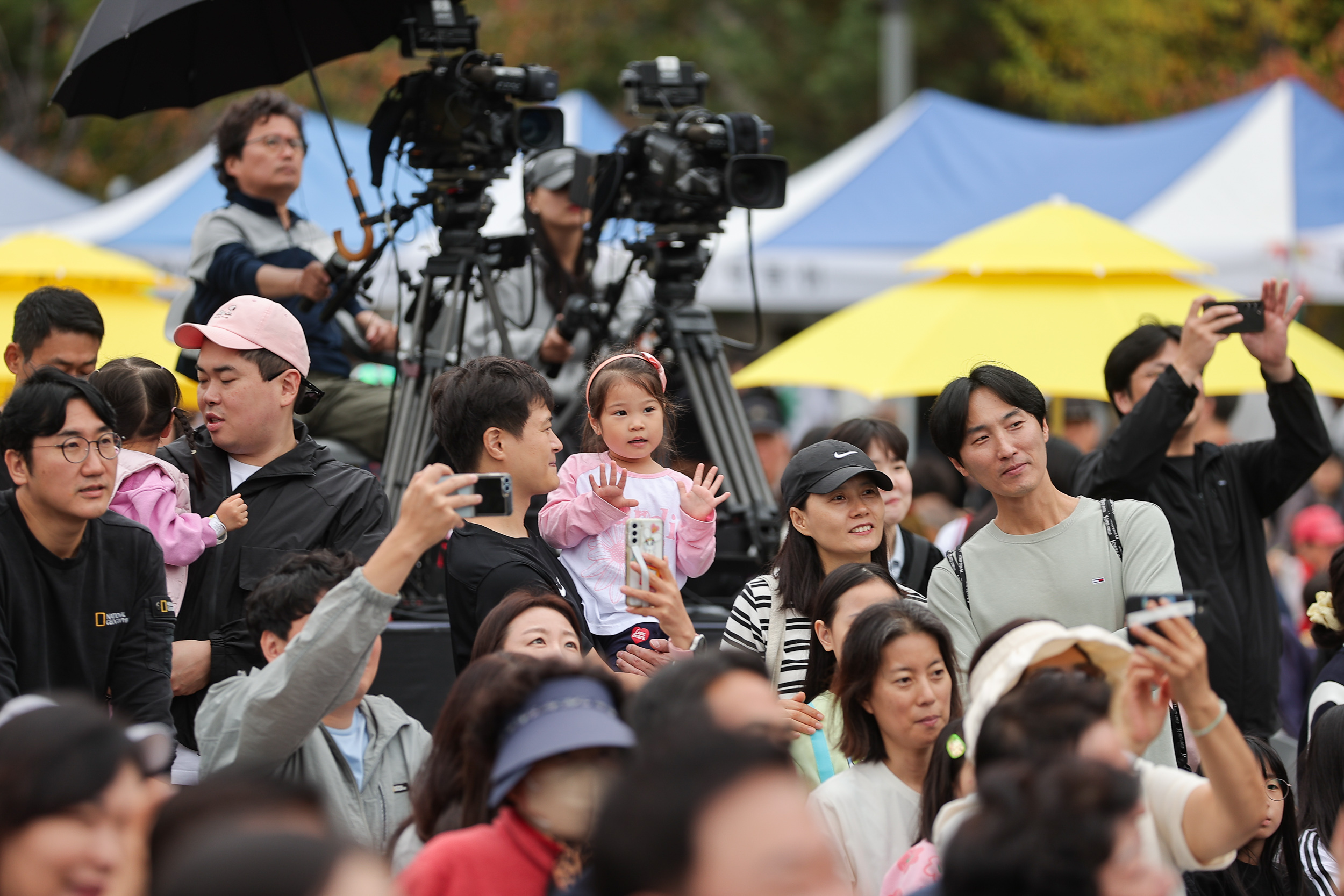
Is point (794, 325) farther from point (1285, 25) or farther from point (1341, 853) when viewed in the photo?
point (1341, 853)

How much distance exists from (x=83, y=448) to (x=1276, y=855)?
323cm

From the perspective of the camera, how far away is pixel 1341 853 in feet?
7.98

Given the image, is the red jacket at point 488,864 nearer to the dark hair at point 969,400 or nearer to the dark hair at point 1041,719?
the dark hair at point 1041,719

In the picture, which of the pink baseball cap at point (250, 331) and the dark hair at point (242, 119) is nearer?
the pink baseball cap at point (250, 331)

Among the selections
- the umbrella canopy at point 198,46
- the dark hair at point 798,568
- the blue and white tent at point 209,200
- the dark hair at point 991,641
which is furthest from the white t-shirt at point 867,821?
the blue and white tent at point 209,200

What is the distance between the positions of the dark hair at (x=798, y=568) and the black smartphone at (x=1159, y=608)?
127cm

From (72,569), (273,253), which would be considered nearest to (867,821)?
(72,569)

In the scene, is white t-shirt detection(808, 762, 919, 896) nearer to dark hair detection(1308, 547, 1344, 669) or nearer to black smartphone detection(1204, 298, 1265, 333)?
dark hair detection(1308, 547, 1344, 669)

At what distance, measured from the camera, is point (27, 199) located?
1342 cm

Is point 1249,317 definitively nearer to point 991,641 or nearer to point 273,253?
point 991,641

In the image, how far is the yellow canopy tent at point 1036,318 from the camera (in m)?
A: 6.51

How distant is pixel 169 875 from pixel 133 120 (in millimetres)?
18435

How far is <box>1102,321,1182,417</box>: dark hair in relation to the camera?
486cm

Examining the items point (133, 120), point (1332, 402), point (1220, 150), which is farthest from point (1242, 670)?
point (133, 120)
